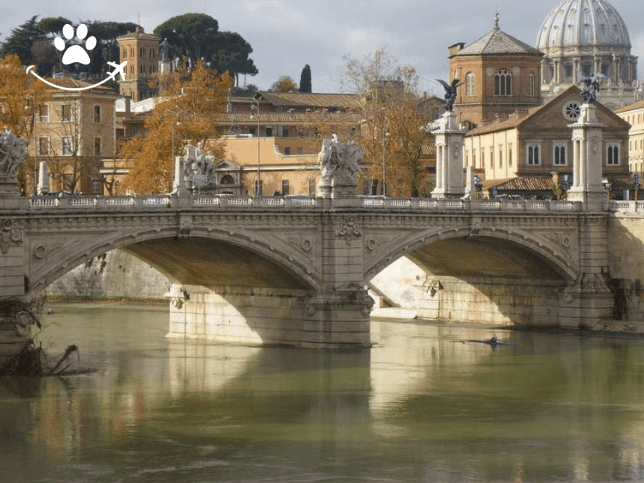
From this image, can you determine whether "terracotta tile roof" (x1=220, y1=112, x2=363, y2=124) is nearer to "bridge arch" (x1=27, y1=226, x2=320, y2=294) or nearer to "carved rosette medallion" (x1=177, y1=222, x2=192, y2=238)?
"bridge arch" (x1=27, y1=226, x2=320, y2=294)

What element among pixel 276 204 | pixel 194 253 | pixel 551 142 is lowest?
pixel 194 253

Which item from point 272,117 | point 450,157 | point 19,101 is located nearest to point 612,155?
point 272,117

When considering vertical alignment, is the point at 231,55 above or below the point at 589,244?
above

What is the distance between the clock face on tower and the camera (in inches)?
4001

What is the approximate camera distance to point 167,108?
3573 inches

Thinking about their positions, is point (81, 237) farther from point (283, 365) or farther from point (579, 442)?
point (579, 442)

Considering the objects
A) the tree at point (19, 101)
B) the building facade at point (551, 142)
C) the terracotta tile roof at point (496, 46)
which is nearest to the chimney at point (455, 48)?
the terracotta tile roof at point (496, 46)

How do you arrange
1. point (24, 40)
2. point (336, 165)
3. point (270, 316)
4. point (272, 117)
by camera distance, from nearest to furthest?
point (336, 165) → point (270, 316) → point (272, 117) → point (24, 40)

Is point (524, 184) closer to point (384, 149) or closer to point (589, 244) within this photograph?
point (384, 149)

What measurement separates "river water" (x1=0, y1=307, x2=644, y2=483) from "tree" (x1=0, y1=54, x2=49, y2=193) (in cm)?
1825

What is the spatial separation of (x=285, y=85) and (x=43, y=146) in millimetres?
79173

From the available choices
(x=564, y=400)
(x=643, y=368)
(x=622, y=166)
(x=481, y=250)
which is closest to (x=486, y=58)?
(x=622, y=166)

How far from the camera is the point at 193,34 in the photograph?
17850cm

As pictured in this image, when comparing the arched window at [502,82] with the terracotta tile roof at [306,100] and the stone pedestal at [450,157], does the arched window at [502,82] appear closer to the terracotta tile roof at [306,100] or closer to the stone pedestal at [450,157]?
the terracotta tile roof at [306,100]
